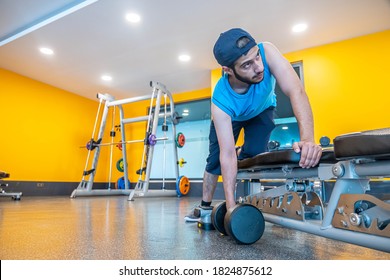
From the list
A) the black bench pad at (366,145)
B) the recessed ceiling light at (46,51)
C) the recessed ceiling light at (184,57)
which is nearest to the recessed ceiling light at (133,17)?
the recessed ceiling light at (184,57)

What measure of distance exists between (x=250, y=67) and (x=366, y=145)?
0.51 metres

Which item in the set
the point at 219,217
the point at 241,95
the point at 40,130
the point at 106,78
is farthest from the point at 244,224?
the point at 40,130

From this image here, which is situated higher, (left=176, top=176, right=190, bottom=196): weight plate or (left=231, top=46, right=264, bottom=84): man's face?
(left=231, top=46, right=264, bottom=84): man's face

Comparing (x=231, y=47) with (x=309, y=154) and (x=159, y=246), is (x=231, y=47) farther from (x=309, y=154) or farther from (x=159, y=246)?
(x=159, y=246)

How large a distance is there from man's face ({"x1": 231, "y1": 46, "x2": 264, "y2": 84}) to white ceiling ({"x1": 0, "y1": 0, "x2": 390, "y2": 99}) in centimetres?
201

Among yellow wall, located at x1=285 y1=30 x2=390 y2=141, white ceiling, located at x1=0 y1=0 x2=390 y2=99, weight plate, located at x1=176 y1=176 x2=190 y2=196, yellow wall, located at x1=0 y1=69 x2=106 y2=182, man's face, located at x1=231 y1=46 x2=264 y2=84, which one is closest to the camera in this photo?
man's face, located at x1=231 y1=46 x2=264 y2=84

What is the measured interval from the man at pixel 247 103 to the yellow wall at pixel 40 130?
3908mm

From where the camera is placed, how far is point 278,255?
0.71 meters

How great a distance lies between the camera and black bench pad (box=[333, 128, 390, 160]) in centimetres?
53

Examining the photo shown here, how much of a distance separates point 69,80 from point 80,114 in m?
0.84

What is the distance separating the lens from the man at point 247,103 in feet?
2.94

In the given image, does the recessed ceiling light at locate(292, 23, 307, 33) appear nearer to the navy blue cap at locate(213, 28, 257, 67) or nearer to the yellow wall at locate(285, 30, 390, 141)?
the yellow wall at locate(285, 30, 390, 141)

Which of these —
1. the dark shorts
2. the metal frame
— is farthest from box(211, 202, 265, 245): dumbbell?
the dark shorts
